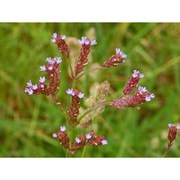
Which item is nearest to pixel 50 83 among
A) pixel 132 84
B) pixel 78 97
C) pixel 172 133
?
pixel 78 97

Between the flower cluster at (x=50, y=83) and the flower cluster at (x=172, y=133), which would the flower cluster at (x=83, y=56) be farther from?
the flower cluster at (x=172, y=133)

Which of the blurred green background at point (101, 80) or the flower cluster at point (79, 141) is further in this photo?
the blurred green background at point (101, 80)

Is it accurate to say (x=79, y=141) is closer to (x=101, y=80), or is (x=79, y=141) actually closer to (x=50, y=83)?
(x=50, y=83)

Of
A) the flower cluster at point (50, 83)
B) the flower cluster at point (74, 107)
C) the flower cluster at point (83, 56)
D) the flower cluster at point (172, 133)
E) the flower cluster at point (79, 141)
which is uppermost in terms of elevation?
the flower cluster at point (83, 56)

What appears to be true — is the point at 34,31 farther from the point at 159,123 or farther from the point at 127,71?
the point at 159,123

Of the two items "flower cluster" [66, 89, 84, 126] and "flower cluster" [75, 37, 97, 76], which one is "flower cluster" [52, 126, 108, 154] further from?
"flower cluster" [75, 37, 97, 76]

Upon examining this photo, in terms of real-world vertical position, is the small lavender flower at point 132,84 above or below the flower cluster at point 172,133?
above

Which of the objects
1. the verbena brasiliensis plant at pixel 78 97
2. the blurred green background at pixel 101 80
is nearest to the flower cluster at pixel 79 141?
the verbena brasiliensis plant at pixel 78 97

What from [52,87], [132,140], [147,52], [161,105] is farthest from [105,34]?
[52,87]
